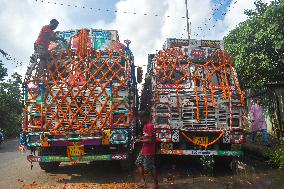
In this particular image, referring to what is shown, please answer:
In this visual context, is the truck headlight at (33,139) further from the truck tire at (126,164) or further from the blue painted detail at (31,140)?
the truck tire at (126,164)

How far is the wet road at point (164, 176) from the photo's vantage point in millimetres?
7116

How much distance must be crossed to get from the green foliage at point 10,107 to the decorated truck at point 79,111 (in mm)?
20398

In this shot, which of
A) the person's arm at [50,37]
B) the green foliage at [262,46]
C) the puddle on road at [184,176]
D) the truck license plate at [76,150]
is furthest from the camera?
the green foliage at [262,46]

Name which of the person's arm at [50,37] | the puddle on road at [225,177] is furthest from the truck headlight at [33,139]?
the puddle on road at [225,177]

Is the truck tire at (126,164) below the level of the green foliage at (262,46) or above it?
below

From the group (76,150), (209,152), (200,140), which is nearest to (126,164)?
(76,150)

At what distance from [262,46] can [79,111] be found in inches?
325

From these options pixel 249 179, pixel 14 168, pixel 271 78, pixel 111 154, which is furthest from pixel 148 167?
pixel 271 78

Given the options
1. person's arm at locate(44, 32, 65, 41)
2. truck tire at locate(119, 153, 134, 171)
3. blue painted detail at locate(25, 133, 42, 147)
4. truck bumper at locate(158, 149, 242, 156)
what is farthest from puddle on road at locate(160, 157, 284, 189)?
person's arm at locate(44, 32, 65, 41)

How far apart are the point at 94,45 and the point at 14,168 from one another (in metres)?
4.65

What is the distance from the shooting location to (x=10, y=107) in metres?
29.5

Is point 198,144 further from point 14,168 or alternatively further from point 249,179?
point 14,168

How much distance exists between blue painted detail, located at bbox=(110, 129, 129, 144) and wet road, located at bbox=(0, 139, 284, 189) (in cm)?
91

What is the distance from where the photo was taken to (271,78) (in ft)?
44.9
